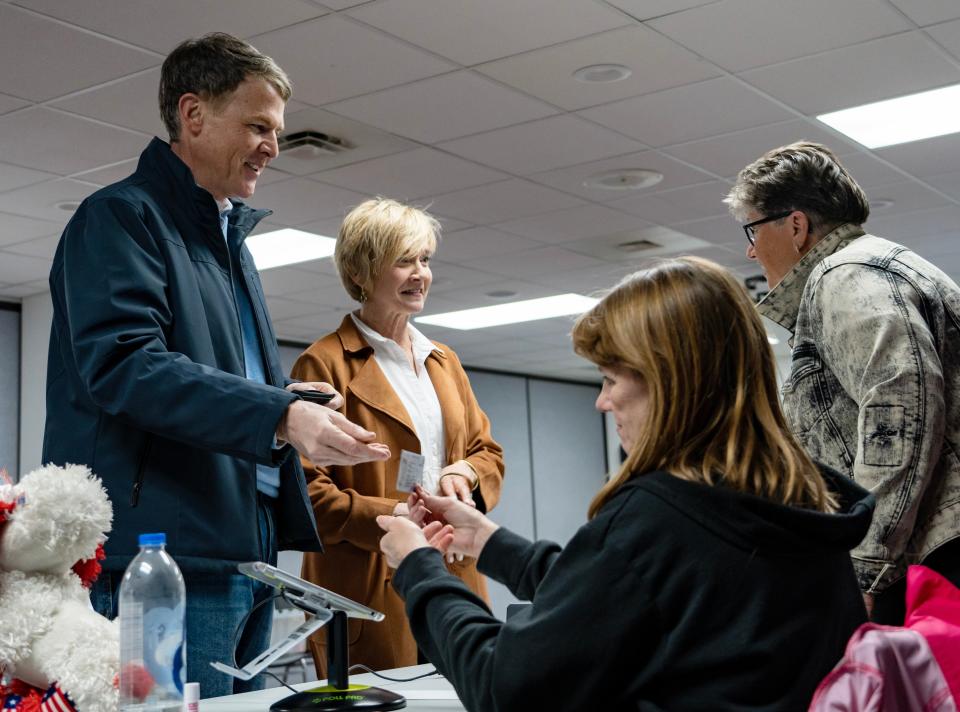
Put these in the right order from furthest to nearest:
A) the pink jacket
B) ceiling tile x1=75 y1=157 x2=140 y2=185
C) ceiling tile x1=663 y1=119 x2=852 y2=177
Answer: ceiling tile x1=75 y1=157 x2=140 y2=185 < ceiling tile x1=663 y1=119 x2=852 y2=177 < the pink jacket

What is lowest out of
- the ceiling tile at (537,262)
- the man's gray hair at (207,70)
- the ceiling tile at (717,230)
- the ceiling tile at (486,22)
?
the man's gray hair at (207,70)

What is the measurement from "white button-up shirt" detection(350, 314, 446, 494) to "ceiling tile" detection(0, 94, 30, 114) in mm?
2541

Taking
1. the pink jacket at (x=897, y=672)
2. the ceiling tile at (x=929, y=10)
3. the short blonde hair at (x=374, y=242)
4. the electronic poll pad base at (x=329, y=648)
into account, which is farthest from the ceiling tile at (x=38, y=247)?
the pink jacket at (x=897, y=672)

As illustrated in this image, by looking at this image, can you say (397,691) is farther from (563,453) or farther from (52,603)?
(563,453)

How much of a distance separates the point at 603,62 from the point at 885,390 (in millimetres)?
2598

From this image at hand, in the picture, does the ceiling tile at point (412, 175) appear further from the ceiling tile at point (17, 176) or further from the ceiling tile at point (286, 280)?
the ceiling tile at point (286, 280)

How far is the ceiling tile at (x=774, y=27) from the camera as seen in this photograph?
3.88m

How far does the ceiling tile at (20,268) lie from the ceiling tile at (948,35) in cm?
528

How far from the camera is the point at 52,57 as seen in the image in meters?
4.01

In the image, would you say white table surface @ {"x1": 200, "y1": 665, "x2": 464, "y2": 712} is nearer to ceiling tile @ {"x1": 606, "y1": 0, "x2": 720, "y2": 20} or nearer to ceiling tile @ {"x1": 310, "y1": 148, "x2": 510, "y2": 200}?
ceiling tile @ {"x1": 606, "y1": 0, "x2": 720, "y2": 20}

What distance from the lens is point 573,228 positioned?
6.74 meters

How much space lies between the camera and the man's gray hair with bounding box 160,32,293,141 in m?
1.98

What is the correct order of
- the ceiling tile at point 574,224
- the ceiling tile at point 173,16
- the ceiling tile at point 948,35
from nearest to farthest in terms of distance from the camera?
the ceiling tile at point 173,16 < the ceiling tile at point 948,35 < the ceiling tile at point 574,224

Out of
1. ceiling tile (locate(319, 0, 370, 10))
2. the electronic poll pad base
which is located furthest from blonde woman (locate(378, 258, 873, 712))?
ceiling tile (locate(319, 0, 370, 10))
